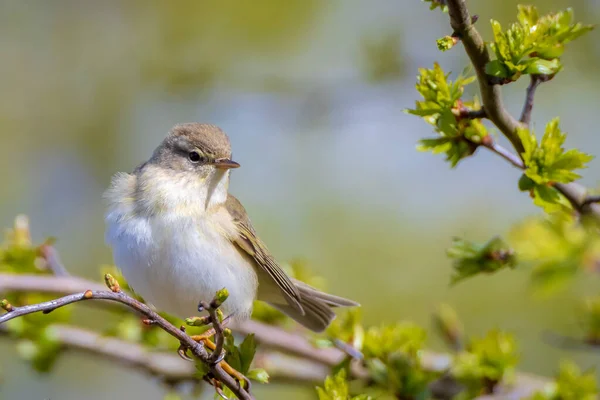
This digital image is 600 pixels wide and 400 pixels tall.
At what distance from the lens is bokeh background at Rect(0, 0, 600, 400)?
4.51 metres

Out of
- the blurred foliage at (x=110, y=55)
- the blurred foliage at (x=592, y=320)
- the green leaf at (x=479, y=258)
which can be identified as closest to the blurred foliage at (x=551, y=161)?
the green leaf at (x=479, y=258)

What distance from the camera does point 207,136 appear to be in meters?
3.15

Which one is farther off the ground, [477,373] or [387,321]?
[477,373]

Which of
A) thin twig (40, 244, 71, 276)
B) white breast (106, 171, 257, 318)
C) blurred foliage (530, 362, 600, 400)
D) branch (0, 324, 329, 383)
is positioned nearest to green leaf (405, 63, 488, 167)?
blurred foliage (530, 362, 600, 400)

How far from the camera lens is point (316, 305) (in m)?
3.20

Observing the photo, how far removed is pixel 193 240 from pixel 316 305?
68cm

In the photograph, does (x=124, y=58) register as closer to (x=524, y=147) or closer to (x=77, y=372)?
(x=77, y=372)

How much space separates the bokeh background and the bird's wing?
50.9 inches

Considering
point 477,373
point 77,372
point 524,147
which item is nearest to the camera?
point 524,147

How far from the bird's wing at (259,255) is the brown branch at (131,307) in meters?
1.10

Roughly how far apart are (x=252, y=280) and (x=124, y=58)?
3.73 meters

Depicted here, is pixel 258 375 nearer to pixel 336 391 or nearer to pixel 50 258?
pixel 336 391

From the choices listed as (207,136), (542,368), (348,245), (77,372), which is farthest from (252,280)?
(77,372)

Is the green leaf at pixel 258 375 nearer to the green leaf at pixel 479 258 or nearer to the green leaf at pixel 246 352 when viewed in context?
A: the green leaf at pixel 246 352
